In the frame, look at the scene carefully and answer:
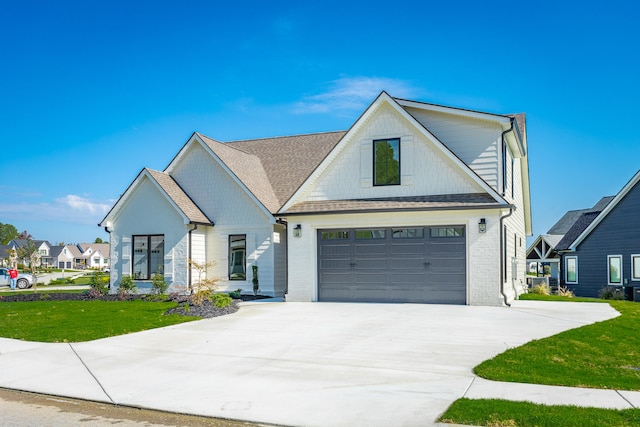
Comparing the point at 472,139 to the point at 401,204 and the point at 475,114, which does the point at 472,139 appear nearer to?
the point at 475,114

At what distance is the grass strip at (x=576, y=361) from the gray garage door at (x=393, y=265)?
219 inches

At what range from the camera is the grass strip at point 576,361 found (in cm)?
784

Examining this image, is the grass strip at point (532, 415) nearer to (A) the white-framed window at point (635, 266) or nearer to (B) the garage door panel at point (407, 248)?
(B) the garage door panel at point (407, 248)

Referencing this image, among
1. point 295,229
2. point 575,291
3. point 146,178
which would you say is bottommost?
point 575,291

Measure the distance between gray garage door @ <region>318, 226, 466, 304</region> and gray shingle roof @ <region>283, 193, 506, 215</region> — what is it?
2.67 ft

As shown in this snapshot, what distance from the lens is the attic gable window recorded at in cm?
1841

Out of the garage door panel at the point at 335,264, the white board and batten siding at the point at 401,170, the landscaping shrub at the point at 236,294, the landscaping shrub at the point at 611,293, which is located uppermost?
the white board and batten siding at the point at 401,170

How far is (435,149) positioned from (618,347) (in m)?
9.07

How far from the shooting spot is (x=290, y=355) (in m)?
10.1

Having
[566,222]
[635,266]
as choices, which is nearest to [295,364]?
[635,266]

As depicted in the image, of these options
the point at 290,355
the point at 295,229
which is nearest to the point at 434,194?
the point at 295,229

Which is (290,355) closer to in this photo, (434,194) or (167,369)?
(167,369)

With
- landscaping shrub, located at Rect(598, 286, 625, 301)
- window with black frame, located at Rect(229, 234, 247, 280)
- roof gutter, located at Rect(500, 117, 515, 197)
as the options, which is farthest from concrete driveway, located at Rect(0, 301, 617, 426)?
landscaping shrub, located at Rect(598, 286, 625, 301)

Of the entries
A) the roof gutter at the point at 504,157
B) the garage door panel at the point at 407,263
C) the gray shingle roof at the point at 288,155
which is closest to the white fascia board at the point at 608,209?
the roof gutter at the point at 504,157
